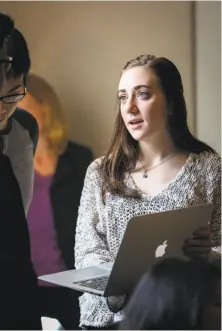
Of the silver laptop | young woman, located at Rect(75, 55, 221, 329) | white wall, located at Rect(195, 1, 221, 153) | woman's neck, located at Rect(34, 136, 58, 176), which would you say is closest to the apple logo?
the silver laptop

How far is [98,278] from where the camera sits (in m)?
0.93

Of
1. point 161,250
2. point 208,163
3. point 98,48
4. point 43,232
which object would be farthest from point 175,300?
point 98,48

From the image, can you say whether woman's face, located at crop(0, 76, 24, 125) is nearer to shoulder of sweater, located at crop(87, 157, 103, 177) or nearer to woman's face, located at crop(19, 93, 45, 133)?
woman's face, located at crop(19, 93, 45, 133)

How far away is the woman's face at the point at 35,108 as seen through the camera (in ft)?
3.93

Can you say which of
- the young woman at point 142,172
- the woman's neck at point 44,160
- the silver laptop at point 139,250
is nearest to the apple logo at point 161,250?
the silver laptop at point 139,250

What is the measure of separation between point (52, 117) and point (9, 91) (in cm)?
38

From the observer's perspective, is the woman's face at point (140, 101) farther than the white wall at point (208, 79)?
No

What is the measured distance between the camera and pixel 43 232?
4.23ft

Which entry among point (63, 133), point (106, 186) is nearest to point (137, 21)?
point (63, 133)

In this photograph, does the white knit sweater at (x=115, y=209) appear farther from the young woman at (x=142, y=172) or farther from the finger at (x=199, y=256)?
the finger at (x=199, y=256)

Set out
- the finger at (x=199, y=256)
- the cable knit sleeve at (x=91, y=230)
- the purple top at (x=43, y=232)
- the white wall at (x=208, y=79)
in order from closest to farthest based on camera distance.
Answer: the finger at (x=199, y=256), the cable knit sleeve at (x=91, y=230), the purple top at (x=43, y=232), the white wall at (x=208, y=79)

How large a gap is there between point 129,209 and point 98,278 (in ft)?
0.72

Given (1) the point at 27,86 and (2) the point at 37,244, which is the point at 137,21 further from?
(2) the point at 37,244

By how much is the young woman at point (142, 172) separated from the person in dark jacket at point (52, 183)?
148 millimetres
